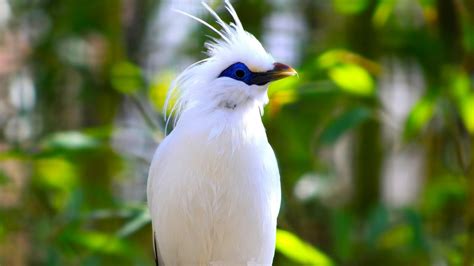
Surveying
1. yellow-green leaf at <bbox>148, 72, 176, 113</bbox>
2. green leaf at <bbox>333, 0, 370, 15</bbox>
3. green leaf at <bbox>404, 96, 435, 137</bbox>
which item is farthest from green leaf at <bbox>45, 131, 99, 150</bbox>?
green leaf at <bbox>404, 96, 435, 137</bbox>

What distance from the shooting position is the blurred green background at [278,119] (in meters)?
3.75

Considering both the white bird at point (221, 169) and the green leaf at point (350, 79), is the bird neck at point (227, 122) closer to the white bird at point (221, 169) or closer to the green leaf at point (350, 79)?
the white bird at point (221, 169)

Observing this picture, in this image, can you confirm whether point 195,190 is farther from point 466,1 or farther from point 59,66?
point 59,66

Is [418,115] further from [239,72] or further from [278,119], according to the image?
[239,72]

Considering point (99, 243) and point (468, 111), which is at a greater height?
point (468, 111)

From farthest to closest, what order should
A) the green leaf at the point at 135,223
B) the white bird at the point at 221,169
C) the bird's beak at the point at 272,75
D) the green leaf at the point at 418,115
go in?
the green leaf at the point at 418,115
the green leaf at the point at 135,223
the bird's beak at the point at 272,75
the white bird at the point at 221,169

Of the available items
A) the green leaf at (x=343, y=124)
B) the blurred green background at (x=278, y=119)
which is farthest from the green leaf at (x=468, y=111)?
the green leaf at (x=343, y=124)

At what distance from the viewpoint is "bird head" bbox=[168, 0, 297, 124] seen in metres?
2.65

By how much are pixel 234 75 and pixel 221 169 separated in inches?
13.8

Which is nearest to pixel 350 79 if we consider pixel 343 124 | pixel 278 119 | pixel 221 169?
pixel 343 124

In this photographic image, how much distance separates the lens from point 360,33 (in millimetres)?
5047

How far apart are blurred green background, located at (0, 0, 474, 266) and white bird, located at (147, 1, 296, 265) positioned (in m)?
0.78

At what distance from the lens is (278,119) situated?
4168mm

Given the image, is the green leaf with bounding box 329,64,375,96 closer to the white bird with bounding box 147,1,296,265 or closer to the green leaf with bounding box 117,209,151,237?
the white bird with bounding box 147,1,296,265
